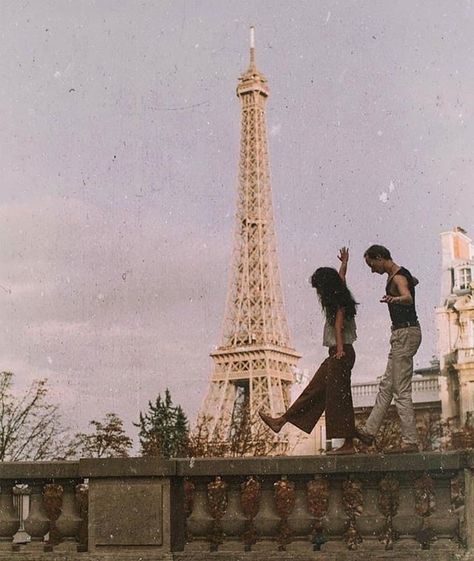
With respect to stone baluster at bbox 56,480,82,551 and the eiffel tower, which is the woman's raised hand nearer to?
stone baluster at bbox 56,480,82,551

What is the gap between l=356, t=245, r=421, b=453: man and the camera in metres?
8.91

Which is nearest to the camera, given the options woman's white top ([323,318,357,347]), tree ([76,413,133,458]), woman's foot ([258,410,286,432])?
woman's white top ([323,318,357,347])

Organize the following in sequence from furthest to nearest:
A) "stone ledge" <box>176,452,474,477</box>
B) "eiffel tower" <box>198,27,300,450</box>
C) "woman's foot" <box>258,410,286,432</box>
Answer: "eiffel tower" <box>198,27,300,450</box>
"woman's foot" <box>258,410,286,432</box>
"stone ledge" <box>176,452,474,477</box>

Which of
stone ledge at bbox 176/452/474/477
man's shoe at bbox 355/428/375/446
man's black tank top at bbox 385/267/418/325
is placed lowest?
stone ledge at bbox 176/452/474/477

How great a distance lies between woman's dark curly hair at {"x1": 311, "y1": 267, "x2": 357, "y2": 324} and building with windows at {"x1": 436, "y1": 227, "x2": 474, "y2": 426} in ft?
144

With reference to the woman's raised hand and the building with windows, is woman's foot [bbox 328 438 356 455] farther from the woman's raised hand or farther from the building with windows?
the building with windows

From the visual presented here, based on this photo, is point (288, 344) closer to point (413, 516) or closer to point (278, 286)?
point (278, 286)

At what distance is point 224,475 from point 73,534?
141 cm

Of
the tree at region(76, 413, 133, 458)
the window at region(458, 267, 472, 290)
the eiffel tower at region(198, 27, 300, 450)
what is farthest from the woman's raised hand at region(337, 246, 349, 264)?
the eiffel tower at region(198, 27, 300, 450)

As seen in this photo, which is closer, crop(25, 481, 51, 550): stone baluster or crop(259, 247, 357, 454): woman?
crop(25, 481, 51, 550): stone baluster

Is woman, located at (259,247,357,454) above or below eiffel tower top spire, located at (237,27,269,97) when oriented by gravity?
below

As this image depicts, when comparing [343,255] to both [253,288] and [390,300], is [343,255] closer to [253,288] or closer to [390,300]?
[390,300]

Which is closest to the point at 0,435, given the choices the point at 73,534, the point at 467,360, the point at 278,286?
the point at 467,360

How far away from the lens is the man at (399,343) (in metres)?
8.91
